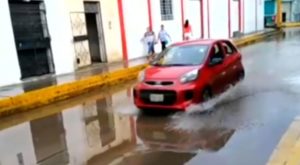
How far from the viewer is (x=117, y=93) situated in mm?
12070

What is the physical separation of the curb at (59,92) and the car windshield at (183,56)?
361 cm

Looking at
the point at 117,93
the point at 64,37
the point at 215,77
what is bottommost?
the point at 117,93

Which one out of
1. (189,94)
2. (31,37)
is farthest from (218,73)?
(31,37)

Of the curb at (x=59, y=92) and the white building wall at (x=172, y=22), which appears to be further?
the white building wall at (x=172, y=22)

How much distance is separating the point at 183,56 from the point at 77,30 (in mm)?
8801

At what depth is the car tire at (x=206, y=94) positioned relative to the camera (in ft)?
28.5

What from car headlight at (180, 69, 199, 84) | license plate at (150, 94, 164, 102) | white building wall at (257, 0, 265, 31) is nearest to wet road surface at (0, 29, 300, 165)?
license plate at (150, 94, 164, 102)

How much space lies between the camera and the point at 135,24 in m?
20.0

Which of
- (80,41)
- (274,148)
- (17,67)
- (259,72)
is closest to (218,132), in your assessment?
(274,148)

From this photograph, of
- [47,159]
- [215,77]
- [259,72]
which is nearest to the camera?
[47,159]

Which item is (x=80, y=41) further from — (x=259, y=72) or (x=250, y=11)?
(x=250, y=11)

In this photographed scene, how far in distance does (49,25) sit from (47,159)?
10.0 m

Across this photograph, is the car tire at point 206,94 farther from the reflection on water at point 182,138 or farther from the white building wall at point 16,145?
the white building wall at point 16,145

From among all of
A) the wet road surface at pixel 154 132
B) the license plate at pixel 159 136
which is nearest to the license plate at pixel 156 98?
the wet road surface at pixel 154 132
